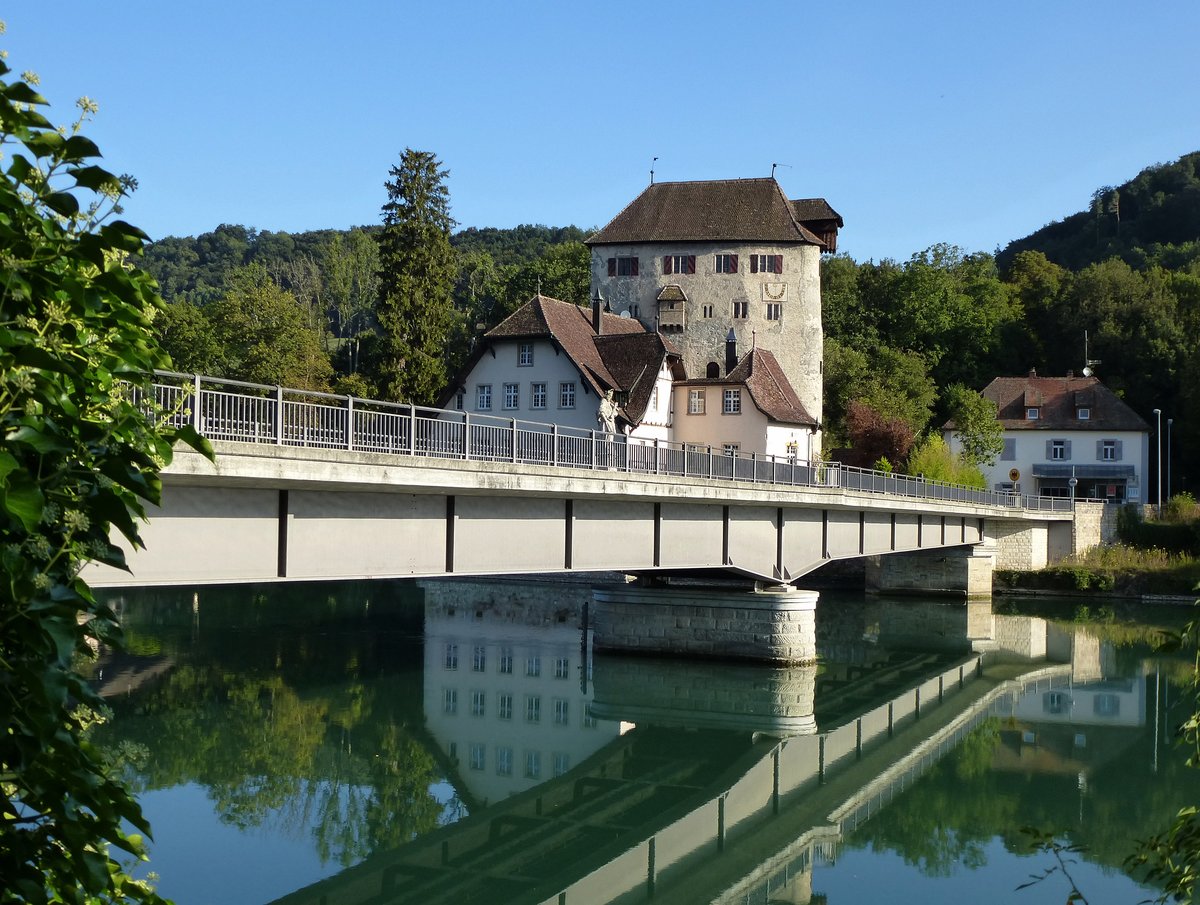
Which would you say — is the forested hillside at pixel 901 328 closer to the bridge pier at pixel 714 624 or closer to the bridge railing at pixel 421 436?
the bridge pier at pixel 714 624

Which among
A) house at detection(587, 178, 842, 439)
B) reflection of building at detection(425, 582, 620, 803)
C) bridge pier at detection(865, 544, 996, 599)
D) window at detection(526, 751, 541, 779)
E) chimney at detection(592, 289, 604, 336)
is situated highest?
house at detection(587, 178, 842, 439)

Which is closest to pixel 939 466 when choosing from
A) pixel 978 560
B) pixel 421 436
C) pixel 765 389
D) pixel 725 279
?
pixel 978 560

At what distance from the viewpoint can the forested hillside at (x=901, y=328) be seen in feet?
192

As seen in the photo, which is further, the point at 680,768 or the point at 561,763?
the point at 561,763

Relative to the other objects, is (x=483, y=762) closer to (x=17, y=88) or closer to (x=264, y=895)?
(x=264, y=895)

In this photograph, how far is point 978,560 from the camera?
55.6 m

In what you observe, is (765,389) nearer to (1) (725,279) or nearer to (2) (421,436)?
(1) (725,279)

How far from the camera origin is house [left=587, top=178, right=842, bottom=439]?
6781cm

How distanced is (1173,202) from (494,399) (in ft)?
324

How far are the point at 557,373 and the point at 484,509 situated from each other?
30111mm

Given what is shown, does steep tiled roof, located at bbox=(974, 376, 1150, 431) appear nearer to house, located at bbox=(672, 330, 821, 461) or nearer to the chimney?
house, located at bbox=(672, 330, 821, 461)

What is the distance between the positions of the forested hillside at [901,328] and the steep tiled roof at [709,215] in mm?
10526

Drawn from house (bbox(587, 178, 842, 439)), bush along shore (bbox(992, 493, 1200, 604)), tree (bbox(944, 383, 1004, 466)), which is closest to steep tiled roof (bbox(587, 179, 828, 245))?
house (bbox(587, 178, 842, 439))

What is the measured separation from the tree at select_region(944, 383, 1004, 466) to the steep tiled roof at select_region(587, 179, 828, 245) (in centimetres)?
1276
